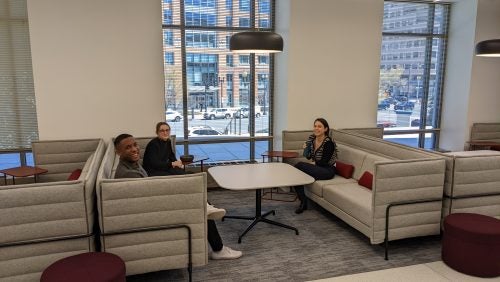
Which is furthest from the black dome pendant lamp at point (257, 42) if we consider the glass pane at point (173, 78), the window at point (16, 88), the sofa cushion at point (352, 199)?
the window at point (16, 88)

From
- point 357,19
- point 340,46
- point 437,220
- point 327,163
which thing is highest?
point 357,19

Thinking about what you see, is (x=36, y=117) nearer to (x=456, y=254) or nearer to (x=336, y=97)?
(x=336, y=97)

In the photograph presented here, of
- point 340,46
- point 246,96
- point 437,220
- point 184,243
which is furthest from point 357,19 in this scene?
point 184,243

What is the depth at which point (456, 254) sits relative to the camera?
373cm

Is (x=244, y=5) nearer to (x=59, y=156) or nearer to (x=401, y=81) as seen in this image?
(x=401, y=81)

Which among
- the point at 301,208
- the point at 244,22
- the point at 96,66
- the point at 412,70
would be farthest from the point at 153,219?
the point at 412,70

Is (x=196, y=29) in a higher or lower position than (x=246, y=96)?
higher

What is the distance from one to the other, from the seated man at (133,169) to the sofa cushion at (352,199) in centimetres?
139

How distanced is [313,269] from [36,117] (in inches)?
179

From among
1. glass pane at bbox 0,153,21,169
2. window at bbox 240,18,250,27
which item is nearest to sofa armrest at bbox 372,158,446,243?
window at bbox 240,18,250,27

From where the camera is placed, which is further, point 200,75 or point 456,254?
point 200,75

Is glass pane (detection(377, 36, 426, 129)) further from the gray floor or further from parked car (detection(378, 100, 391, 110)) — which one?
the gray floor

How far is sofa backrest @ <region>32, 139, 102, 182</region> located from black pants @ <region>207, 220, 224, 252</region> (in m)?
2.61

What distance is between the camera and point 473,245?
3.59m
